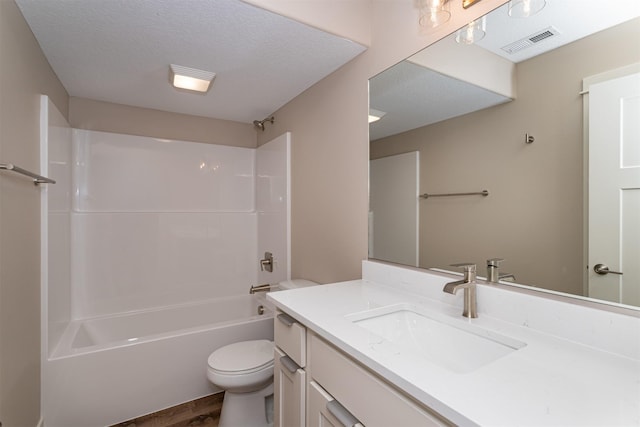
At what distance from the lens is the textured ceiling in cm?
135

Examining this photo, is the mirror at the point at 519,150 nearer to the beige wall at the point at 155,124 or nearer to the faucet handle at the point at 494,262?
the faucet handle at the point at 494,262

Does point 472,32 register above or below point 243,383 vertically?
above

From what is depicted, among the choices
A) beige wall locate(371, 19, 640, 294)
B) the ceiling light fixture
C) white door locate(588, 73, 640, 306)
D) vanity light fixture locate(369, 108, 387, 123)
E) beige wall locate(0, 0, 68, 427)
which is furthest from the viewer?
the ceiling light fixture

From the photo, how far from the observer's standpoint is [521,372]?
69cm

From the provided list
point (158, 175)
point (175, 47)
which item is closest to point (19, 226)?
Result: point (175, 47)

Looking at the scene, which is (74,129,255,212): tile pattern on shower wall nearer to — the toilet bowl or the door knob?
the toilet bowl

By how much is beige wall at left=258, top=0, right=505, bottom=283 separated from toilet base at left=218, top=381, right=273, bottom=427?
801mm

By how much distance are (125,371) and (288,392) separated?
1253mm

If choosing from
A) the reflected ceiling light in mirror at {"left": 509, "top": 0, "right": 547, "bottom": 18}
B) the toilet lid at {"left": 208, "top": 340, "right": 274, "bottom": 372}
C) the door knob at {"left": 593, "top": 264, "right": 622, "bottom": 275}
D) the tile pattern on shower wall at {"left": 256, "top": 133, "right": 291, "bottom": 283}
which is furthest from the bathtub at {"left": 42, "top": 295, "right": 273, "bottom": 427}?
the reflected ceiling light in mirror at {"left": 509, "top": 0, "right": 547, "bottom": 18}

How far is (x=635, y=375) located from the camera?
0.68m

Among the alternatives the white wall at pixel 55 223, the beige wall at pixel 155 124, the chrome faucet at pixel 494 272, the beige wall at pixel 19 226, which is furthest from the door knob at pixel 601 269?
the beige wall at pixel 155 124

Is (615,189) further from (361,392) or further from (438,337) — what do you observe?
(361,392)

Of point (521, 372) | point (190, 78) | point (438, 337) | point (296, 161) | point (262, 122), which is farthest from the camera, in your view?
point (262, 122)

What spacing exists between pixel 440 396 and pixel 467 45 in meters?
1.26
